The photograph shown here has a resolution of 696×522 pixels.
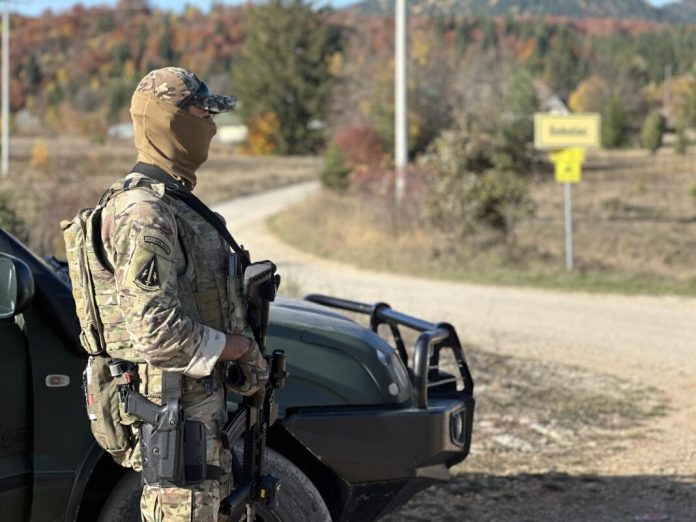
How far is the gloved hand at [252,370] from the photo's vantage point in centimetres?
285

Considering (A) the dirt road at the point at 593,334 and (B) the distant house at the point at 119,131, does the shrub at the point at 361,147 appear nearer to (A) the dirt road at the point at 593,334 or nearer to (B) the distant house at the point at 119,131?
(A) the dirt road at the point at 593,334

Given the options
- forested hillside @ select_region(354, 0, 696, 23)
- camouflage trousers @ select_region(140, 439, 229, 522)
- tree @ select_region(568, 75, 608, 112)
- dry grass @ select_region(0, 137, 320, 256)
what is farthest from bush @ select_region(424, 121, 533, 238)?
tree @ select_region(568, 75, 608, 112)

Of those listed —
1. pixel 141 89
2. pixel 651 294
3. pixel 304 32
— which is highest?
pixel 304 32

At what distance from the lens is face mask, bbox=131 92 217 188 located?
2787 mm

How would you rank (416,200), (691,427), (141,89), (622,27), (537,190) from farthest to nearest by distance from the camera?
(622,27) < (537,190) < (416,200) < (691,427) < (141,89)

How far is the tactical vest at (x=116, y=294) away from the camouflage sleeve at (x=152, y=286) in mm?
61

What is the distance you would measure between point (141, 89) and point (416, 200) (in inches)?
675

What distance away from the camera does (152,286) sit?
263cm

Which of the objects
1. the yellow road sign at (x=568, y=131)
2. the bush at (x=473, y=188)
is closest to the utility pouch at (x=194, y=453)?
the yellow road sign at (x=568, y=131)

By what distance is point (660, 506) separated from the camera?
202 inches

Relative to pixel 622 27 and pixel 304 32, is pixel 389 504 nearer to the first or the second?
pixel 304 32

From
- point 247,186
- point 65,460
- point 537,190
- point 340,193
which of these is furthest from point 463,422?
point 247,186

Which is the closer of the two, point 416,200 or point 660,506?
point 660,506

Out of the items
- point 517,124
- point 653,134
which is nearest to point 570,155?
point 517,124
